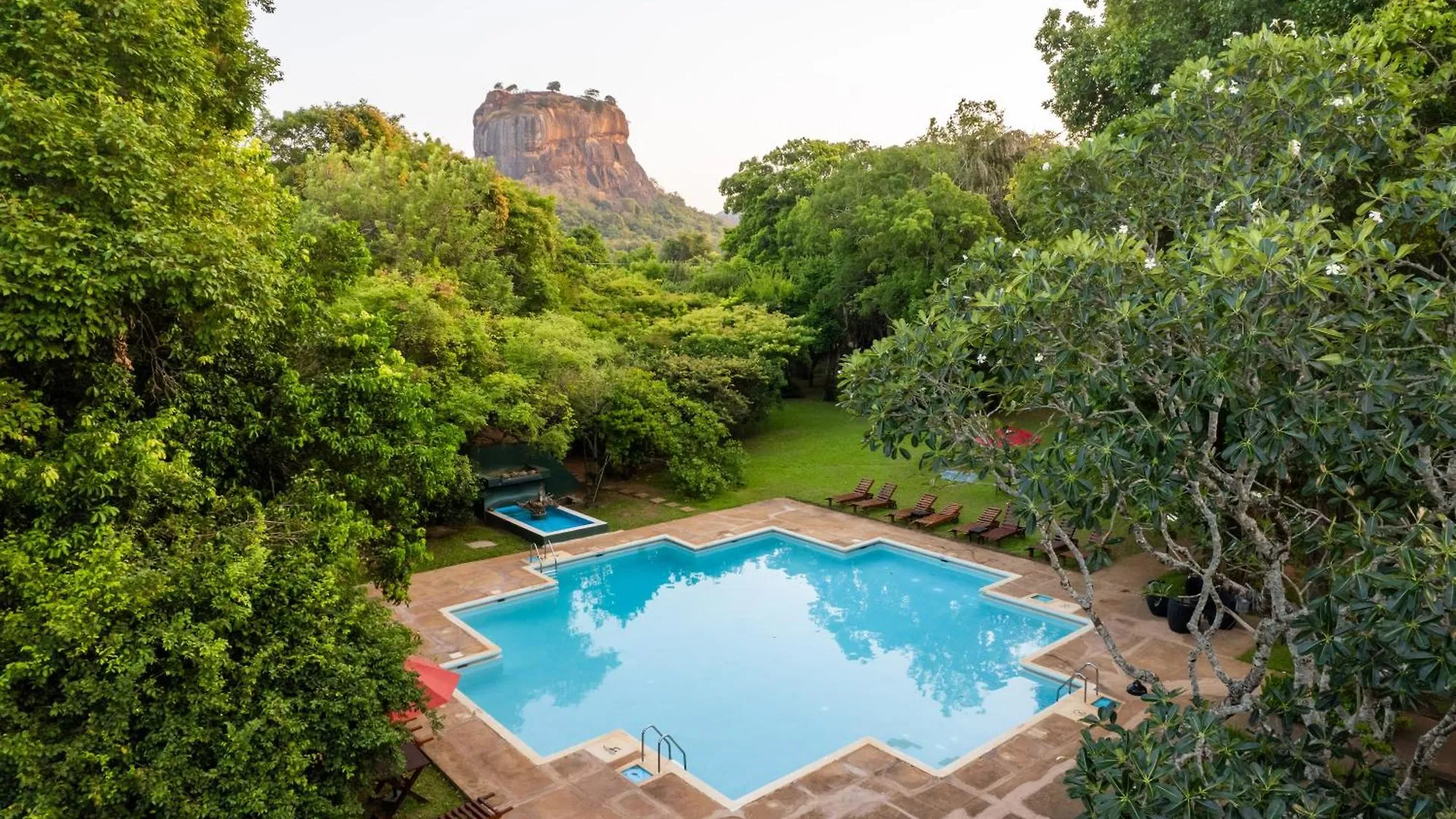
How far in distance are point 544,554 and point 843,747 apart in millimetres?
8564

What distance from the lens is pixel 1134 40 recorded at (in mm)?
15695

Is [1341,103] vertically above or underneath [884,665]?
above

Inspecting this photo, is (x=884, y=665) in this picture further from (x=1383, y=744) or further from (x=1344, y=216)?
(x=1344, y=216)

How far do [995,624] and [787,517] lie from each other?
21.7ft

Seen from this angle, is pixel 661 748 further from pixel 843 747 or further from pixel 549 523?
pixel 549 523

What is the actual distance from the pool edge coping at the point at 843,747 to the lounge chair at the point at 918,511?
1.37 m

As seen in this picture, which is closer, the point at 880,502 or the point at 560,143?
the point at 880,502

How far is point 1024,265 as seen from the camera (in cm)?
690

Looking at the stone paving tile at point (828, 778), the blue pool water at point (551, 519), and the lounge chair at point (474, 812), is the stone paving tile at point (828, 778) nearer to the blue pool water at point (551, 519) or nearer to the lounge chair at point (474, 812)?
the lounge chair at point (474, 812)

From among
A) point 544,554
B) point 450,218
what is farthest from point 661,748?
point 450,218

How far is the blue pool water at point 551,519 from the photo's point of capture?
63.7 feet

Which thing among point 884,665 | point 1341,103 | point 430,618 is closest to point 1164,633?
point 884,665

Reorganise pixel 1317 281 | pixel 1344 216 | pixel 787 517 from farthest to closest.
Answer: pixel 787 517
pixel 1344 216
pixel 1317 281

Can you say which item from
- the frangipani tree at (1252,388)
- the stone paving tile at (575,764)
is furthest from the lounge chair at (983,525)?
the stone paving tile at (575,764)
